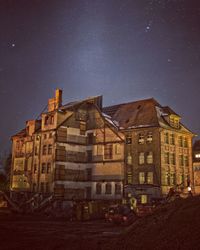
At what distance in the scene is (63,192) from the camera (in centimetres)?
4762

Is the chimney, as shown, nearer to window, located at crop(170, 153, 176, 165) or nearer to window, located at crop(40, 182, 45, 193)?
window, located at crop(40, 182, 45, 193)

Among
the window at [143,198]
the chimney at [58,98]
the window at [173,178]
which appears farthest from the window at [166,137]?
the chimney at [58,98]

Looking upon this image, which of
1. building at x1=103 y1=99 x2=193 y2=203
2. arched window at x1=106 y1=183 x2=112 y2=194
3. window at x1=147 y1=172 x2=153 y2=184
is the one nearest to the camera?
building at x1=103 y1=99 x2=193 y2=203

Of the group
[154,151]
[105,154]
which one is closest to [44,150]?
[105,154]

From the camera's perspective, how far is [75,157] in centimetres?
5062

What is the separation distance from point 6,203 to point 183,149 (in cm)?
2931

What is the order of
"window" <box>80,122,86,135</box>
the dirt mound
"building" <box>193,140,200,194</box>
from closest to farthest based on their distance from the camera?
the dirt mound → "window" <box>80,122,86,135</box> → "building" <box>193,140,200,194</box>

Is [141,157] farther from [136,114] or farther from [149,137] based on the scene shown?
[136,114]

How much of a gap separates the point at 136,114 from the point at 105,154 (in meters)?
8.85

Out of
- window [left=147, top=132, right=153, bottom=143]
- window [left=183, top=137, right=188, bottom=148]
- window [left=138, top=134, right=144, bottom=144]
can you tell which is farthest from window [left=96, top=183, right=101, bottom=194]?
window [left=183, top=137, right=188, bottom=148]

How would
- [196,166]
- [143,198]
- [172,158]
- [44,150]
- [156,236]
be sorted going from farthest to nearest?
[196,166] < [44,150] < [172,158] < [143,198] < [156,236]

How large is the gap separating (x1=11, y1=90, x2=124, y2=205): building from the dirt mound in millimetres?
28805

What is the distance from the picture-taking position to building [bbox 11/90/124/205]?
47.9 metres

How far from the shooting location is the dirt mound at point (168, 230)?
13791mm
